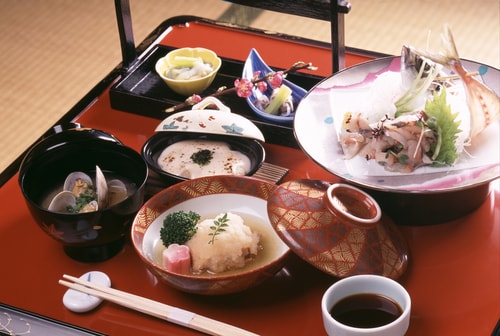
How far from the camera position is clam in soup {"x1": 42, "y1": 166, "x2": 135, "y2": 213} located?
1.68 metres

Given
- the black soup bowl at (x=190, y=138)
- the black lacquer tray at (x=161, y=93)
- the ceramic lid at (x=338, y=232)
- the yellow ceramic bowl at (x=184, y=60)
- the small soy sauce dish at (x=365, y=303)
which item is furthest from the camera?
the yellow ceramic bowl at (x=184, y=60)

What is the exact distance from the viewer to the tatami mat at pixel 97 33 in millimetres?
3086

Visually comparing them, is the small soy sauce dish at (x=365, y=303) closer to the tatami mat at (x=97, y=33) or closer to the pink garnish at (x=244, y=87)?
the pink garnish at (x=244, y=87)

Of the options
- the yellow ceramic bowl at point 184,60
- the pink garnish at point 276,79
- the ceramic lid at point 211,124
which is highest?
the pink garnish at point 276,79

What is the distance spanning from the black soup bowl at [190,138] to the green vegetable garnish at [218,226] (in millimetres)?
189

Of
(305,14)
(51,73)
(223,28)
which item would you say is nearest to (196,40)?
(223,28)

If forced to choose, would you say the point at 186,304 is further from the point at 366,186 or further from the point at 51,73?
the point at 51,73

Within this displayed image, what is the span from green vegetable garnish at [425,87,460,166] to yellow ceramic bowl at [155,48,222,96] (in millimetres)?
612

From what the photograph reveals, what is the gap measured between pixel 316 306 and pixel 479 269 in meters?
0.33

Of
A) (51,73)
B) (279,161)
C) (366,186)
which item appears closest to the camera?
(366,186)

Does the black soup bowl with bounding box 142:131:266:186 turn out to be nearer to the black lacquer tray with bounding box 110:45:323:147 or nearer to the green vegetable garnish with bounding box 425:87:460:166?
the black lacquer tray with bounding box 110:45:323:147

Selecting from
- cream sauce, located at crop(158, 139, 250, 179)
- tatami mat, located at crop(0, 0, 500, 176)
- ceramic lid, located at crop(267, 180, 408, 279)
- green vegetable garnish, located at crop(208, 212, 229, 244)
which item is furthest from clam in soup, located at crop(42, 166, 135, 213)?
tatami mat, located at crop(0, 0, 500, 176)

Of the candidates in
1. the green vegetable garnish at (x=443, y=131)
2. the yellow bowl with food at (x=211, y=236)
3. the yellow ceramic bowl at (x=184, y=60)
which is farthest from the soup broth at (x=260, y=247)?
the yellow ceramic bowl at (x=184, y=60)

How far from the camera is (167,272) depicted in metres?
1.51
